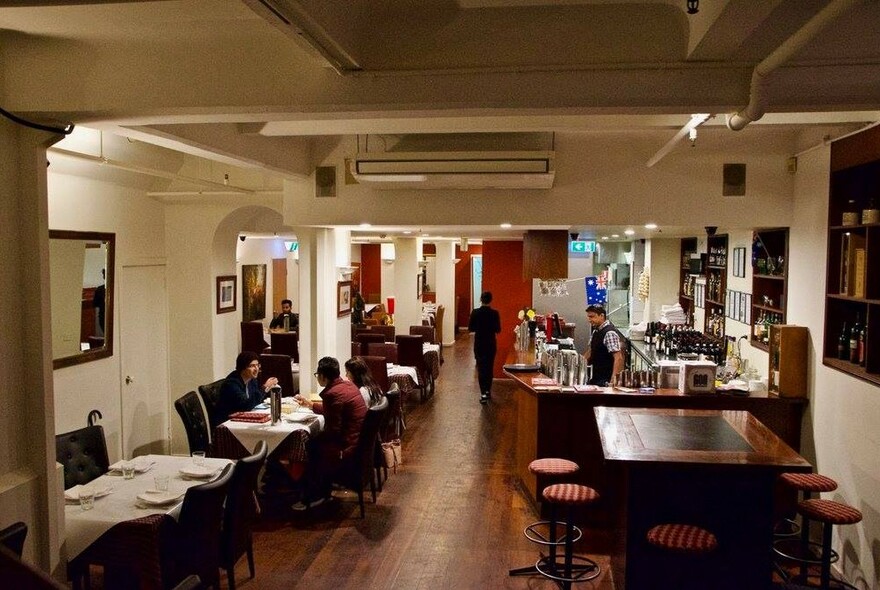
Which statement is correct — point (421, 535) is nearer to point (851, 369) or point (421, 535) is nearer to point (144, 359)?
point (851, 369)

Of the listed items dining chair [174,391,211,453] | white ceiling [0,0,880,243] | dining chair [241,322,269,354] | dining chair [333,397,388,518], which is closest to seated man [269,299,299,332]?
dining chair [241,322,269,354]

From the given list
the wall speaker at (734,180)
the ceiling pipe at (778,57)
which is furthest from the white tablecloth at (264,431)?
the ceiling pipe at (778,57)

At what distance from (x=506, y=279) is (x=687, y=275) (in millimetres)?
3278

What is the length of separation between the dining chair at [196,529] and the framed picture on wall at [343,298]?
4004mm

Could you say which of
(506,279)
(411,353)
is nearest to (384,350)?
(411,353)

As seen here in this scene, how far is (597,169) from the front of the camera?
588 cm

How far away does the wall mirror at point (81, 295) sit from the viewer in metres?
5.63

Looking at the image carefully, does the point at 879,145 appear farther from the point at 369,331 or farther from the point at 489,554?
the point at 369,331

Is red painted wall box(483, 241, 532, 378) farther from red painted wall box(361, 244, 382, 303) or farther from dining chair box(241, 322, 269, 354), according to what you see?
red painted wall box(361, 244, 382, 303)

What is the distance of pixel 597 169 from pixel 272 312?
1090 cm

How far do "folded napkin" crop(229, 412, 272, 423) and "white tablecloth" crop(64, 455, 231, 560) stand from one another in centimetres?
136

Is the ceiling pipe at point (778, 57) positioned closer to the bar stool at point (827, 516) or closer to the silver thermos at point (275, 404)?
the bar stool at point (827, 516)

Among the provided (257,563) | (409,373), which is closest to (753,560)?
(257,563)

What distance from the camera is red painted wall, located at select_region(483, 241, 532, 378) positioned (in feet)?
39.5
